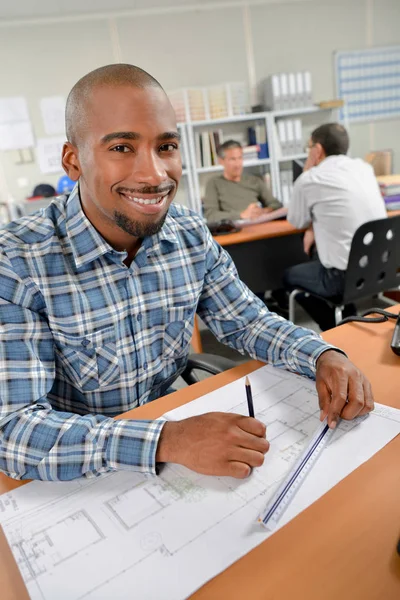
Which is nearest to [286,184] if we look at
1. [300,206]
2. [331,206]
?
[300,206]

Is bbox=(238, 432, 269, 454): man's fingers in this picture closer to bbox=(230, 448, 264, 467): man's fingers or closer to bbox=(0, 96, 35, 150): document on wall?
bbox=(230, 448, 264, 467): man's fingers

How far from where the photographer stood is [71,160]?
1028mm

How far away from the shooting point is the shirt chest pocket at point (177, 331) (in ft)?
3.74

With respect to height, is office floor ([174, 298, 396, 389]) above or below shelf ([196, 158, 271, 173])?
below

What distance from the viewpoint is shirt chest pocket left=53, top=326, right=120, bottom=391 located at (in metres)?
1.00

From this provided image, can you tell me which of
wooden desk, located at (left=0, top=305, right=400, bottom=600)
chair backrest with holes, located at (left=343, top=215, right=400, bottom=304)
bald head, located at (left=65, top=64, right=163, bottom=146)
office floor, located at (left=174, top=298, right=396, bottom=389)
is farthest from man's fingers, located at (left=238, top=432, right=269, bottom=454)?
office floor, located at (left=174, top=298, right=396, bottom=389)

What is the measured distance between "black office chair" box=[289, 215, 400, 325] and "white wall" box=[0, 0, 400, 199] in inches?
130

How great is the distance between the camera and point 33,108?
4.42 metres

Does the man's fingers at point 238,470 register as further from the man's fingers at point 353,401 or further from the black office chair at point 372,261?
the black office chair at point 372,261

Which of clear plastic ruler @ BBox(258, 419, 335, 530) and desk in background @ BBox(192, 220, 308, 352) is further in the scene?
desk in background @ BBox(192, 220, 308, 352)

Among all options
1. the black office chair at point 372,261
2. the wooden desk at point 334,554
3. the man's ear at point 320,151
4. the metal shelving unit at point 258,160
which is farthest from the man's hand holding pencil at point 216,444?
the metal shelving unit at point 258,160

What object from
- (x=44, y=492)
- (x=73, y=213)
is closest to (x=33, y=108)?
(x=73, y=213)

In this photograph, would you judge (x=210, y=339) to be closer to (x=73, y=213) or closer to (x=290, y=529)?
(x=73, y=213)

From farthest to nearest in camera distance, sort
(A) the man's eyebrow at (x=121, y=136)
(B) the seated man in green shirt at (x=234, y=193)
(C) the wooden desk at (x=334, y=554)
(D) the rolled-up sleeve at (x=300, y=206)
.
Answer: (B) the seated man in green shirt at (x=234, y=193)
(D) the rolled-up sleeve at (x=300, y=206)
(A) the man's eyebrow at (x=121, y=136)
(C) the wooden desk at (x=334, y=554)
